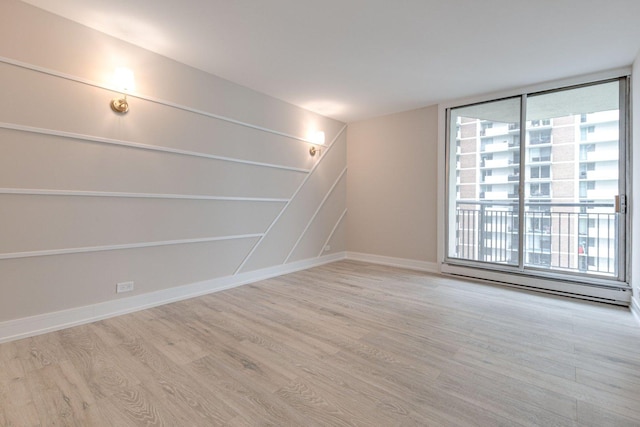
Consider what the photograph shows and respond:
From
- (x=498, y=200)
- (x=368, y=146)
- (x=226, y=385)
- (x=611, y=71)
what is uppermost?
(x=611, y=71)

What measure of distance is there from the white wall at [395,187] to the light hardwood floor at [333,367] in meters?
1.72

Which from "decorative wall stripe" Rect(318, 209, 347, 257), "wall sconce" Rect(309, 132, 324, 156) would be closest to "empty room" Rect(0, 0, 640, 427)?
"wall sconce" Rect(309, 132, 324, 156)

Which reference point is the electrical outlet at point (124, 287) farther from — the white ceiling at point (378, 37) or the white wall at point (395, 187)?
the white wall at point (395, 187)

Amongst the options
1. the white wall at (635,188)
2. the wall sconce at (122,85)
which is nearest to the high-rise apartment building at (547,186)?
the white wall at (635,188)

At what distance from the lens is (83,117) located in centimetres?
245

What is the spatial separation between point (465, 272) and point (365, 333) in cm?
248

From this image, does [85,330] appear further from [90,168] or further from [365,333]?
[365,333]

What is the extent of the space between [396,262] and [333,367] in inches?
125

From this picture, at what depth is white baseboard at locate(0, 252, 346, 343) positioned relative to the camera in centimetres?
216

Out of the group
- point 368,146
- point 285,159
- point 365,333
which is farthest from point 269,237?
point 368,146

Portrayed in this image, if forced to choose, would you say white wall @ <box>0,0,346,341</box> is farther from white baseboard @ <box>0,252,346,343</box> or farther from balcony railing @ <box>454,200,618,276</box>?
balcony railing @ <box>454,200,618,276</box>

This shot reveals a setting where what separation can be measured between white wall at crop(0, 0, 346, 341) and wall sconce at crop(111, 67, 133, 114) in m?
0.06

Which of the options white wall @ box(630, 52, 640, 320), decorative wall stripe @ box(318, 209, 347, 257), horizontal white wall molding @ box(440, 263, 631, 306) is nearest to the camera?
white wall @ box(630, 52, 640, 320)

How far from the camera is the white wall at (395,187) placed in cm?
445
